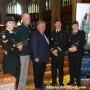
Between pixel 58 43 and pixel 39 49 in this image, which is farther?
pixel 58 43

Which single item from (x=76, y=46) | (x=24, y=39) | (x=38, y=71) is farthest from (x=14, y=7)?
(x=24, y=39)

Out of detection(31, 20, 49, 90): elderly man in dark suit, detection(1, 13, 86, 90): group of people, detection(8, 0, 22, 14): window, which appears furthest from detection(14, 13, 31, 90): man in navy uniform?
detection(8, 0, 22, 14): window

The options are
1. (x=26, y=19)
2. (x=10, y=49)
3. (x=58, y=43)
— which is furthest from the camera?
(x=58, y=43)

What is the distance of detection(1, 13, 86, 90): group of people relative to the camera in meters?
4.47

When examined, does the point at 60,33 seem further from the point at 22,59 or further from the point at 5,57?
the point at 5,57

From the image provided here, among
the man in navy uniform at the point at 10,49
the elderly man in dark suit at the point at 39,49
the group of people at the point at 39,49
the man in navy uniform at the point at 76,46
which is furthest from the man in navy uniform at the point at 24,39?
the man in navy uniform at the point at 76,46

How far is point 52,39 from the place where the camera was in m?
6.39

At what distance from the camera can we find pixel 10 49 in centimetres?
445

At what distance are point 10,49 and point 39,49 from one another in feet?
5.19

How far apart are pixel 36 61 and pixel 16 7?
69.6ft

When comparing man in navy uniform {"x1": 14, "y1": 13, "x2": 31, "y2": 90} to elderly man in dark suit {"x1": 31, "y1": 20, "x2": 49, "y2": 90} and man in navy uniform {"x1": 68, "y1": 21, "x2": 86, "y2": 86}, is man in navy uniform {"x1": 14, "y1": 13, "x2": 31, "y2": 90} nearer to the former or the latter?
elderly man in dark suit {"x1": 31, "y1": 20, "x2": 49, "y2": 90}

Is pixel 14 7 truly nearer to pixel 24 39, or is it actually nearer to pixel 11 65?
pixel 24 39

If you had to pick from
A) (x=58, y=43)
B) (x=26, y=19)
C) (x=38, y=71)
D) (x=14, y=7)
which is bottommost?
(x=38, y=71)

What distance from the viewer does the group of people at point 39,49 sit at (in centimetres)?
447
